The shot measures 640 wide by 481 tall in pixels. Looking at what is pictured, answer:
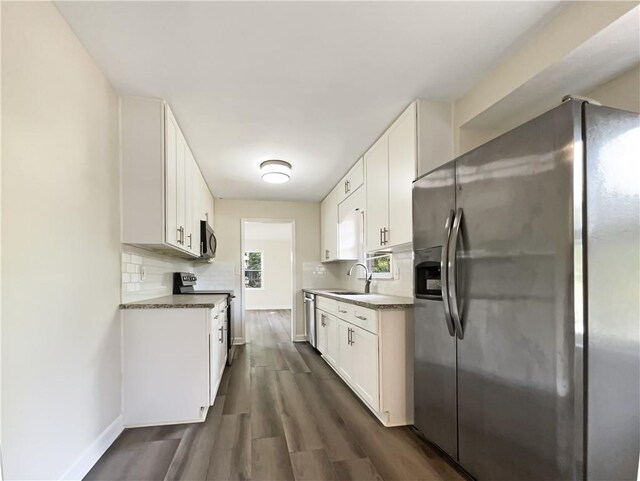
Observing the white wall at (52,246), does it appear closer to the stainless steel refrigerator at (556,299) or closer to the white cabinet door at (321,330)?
the stainless steel refrigerator at (556,299)

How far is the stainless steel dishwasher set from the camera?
4793 mm

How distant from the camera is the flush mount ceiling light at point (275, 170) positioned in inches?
146

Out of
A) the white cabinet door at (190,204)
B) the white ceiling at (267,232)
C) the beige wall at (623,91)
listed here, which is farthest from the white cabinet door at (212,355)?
the white ceiling at (267,232)

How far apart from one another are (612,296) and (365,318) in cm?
167

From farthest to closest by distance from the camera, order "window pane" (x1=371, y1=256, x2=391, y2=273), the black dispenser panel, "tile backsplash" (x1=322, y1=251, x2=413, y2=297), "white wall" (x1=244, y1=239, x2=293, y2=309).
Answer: "white wall" (x1=244, y1=239, x2=293, y2=309)
"window pane" (x1=371, y1=256, x2=391, y2=273)
"tile backsplash" (x1=322, y1=251, x2=413, y2=297)
the black dispenser panel

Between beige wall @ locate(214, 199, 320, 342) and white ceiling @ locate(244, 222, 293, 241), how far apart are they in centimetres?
312

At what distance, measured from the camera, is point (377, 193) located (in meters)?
3.19

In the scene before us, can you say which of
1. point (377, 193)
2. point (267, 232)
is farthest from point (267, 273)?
point (377, 193)

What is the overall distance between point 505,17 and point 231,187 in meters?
3.88

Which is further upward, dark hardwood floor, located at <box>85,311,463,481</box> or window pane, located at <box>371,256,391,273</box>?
window pane, located at <box>371,256,391,273</box>

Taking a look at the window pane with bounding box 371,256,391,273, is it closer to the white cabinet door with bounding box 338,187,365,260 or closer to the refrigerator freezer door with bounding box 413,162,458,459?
the white cabinet door with bounding box 338,187,365,260

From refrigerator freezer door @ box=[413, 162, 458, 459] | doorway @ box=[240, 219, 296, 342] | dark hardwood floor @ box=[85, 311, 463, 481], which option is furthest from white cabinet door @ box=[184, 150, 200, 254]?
doorway @ box=[240, 219, 296, 342]

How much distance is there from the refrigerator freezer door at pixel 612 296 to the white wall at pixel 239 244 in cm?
459

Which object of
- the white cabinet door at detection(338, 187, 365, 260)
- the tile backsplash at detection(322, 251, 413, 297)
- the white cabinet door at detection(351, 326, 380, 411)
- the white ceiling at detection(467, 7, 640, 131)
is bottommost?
the white cabinet door at detection(351, 326, 380, 411)
